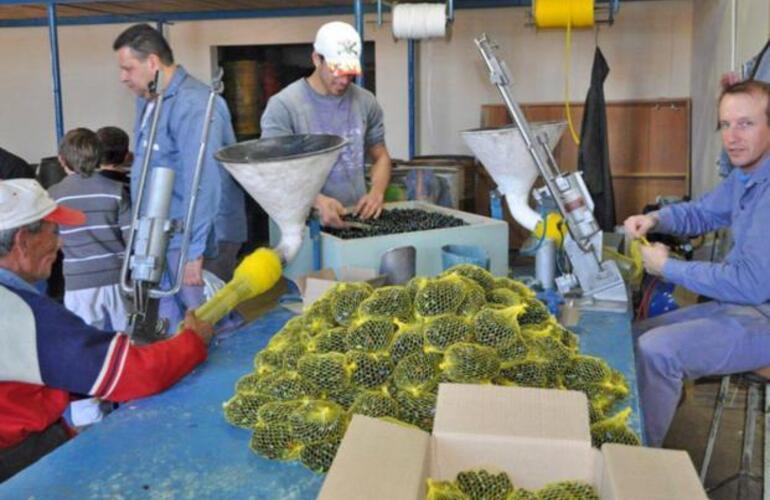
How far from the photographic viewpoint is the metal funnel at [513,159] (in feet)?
7.98

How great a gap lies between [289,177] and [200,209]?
1.78ft

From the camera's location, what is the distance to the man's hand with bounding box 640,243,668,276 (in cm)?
216

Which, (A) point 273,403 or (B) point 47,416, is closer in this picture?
(A) point 273,403

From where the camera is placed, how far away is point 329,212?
93.7 inches

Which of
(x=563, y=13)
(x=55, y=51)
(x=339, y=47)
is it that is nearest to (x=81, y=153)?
(x=339, y=47)

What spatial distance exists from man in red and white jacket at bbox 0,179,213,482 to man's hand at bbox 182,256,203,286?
76 cm

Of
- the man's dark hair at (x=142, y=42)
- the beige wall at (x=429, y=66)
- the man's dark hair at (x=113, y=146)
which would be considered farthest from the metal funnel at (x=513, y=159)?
the beige wall at (x=429, y=66)

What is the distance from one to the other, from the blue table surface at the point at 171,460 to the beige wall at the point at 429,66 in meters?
4.35

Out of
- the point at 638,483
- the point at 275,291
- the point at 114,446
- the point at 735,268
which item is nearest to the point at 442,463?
the point at 638,483

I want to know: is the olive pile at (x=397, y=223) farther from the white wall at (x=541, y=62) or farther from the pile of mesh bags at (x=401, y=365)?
the white wall at (x=541, y=62)

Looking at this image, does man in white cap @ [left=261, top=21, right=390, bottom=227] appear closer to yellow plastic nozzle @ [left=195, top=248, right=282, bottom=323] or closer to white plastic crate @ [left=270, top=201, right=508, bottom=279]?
white plastic crate @ [left=270, top=201, right=508, bottom=279]

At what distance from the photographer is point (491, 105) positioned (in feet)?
19.1

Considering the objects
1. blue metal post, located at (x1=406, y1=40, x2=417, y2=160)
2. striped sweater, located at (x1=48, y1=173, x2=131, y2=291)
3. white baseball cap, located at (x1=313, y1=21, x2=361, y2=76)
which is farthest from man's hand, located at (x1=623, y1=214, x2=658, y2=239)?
blue metal post, located at (x1=406, y1=40, x2=417, y2=160)

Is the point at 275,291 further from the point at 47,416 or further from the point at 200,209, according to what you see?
the point at 47,416
